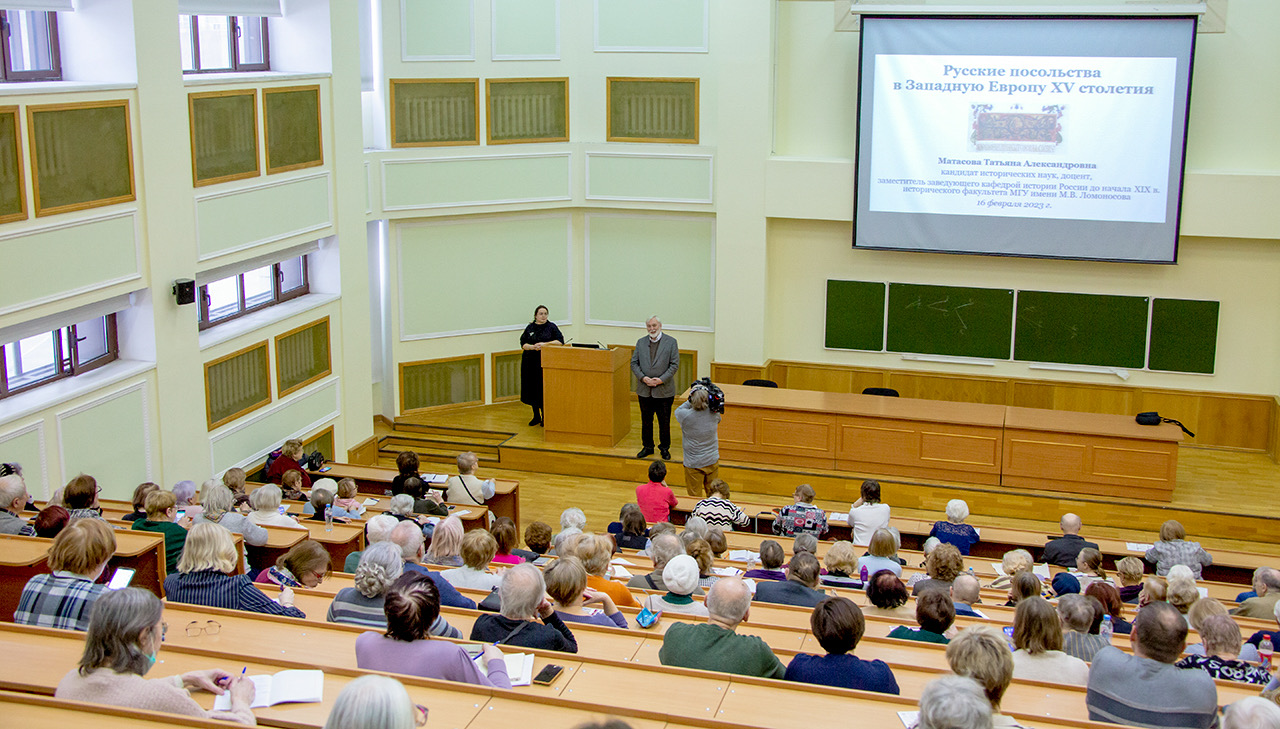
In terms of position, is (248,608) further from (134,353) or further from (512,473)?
(512,473)

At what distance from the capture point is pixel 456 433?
12211mm

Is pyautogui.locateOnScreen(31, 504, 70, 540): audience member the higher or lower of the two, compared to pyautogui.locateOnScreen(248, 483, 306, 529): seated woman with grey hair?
higher

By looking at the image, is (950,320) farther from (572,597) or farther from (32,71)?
(32,71)

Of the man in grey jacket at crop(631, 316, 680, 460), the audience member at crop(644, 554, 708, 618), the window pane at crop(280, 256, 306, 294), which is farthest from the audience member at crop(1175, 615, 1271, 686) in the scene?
the window pane at crop(280, 256, 306, 294)

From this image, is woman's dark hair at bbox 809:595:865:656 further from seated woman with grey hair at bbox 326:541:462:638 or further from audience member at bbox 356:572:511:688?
seated woman with grey hair at bbox 326:541:462:638

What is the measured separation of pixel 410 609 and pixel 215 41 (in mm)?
7077

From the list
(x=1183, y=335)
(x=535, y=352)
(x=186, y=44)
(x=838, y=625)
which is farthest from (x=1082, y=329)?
(x=186, y=44)

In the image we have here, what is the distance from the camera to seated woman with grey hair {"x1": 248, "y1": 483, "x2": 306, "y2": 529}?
7020mm

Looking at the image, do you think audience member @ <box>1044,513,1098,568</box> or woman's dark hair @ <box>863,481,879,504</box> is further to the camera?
woman's dark hair @ <box>863,481,879,504</box>

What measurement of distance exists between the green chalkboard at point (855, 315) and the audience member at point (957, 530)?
445 centimetres

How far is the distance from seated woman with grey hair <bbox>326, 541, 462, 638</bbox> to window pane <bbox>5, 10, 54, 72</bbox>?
16.3 ft

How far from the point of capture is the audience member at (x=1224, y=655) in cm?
455

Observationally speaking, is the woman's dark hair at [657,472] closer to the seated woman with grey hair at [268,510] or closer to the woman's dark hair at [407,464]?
the woman's dark hair at [407,464]

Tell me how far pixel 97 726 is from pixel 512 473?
829cm
